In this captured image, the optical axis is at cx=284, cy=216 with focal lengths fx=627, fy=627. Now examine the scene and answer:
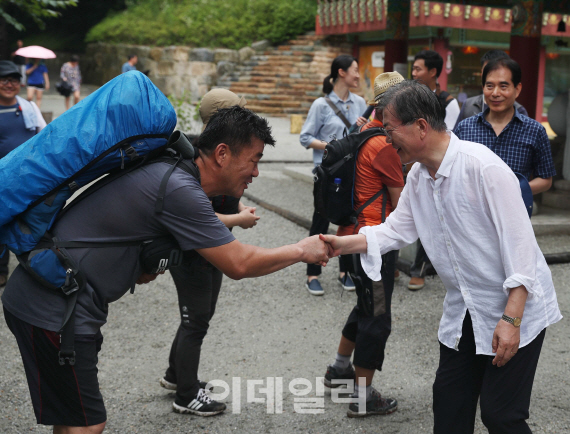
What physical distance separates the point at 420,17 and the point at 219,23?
945cm

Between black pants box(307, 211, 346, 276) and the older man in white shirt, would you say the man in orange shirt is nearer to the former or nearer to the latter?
the older man in white shirt

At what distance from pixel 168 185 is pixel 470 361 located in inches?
55.1

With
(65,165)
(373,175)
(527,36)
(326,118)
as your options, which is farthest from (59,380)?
(527,36)

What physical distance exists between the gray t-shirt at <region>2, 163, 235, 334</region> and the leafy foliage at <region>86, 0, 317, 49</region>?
76.4 ft

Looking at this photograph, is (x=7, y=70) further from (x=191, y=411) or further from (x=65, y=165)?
(x=65, y=165)

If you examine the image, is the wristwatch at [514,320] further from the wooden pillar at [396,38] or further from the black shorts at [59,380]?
the wooden pillar at [396,38]

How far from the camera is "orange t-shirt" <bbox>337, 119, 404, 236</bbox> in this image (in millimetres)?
3541

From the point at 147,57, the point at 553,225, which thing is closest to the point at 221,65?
the point at 147,57

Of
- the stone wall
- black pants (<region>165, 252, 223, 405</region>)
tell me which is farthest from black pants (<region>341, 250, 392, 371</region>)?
the stone wall

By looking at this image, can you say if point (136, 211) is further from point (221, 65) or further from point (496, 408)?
point (221, 65)

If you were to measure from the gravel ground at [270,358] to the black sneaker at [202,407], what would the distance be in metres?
0.04

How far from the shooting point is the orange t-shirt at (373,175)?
3.54 m

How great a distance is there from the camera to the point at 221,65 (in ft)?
78.1

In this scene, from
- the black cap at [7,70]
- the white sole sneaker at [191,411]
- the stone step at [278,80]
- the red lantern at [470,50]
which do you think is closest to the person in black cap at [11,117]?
the black cap at [7,70]
